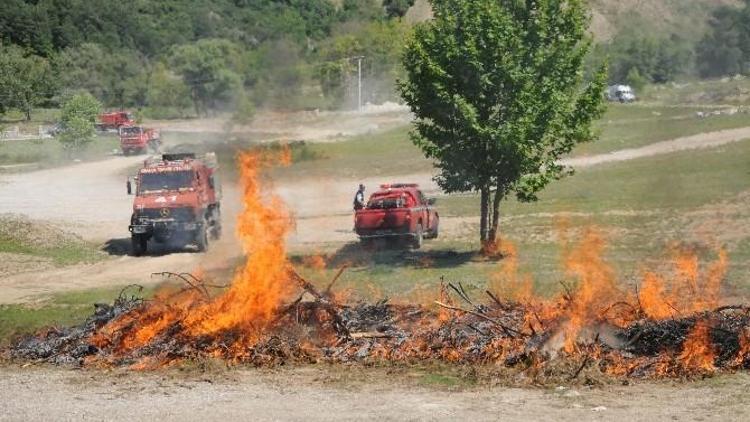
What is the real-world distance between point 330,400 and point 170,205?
55.9 ft

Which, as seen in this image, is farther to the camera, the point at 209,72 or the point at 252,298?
the point at 209,72

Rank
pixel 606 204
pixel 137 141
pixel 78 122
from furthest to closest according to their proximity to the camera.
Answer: pixel 137 141 → pixel 78 122 → pixel 606 204

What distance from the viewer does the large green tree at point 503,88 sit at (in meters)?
25.4

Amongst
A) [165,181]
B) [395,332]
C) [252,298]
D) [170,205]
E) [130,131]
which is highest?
[130,131]

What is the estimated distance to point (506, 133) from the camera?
82.6 ft

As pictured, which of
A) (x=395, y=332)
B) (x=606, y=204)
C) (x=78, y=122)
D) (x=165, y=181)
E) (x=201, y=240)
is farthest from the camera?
(x=78, y=122)

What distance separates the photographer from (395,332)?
54.8ft

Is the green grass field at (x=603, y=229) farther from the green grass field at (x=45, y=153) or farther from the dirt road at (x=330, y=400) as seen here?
the green grass field at (x=45, y=153)

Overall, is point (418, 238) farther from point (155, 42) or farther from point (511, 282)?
point (155, 42)

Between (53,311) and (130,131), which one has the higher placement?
(130,131)

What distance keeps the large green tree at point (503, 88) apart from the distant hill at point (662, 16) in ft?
3.57

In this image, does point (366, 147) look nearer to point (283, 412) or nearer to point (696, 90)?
point (696, 90)

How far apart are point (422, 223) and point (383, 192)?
170 centimetres

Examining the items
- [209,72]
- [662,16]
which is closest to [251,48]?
[209,72]
